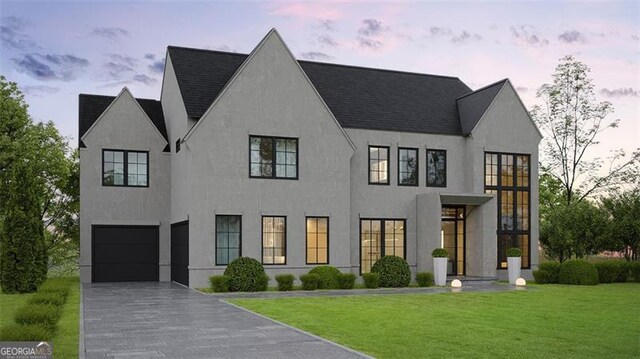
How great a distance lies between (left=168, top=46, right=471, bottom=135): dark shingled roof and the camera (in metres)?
27.0

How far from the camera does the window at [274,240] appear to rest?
25.5 metres

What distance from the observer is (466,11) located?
16.7 m

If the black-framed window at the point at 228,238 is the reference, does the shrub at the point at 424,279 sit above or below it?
below

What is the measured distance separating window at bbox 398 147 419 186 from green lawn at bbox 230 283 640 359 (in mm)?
8137

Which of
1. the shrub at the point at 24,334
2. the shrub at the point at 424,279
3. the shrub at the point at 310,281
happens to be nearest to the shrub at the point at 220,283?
the shrub at the point at 310,281

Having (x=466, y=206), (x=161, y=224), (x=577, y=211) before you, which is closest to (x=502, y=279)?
(x=466, y=206)

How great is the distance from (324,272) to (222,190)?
5.08m

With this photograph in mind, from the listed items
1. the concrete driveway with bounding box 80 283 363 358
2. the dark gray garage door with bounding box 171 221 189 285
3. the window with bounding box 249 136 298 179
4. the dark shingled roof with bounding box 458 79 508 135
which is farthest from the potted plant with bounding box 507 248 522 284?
the concrete driveway with bounding box 80 283 363 358

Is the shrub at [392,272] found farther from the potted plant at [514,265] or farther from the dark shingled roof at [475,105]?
the dark shingled roof at [475,105]

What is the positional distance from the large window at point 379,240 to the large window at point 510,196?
4934 mm

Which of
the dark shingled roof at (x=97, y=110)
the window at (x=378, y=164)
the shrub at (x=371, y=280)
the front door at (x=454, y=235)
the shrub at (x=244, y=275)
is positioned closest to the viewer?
the shrub at (x=244, y=275)

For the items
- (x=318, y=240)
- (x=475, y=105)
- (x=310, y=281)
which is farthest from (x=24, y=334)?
(x=475, y=105)

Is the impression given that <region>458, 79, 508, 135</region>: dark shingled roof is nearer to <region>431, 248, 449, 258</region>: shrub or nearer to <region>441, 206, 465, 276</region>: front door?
<region>441, 206, 465, 276</region>: front door

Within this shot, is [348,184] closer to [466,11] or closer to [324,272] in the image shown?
[324,272]
